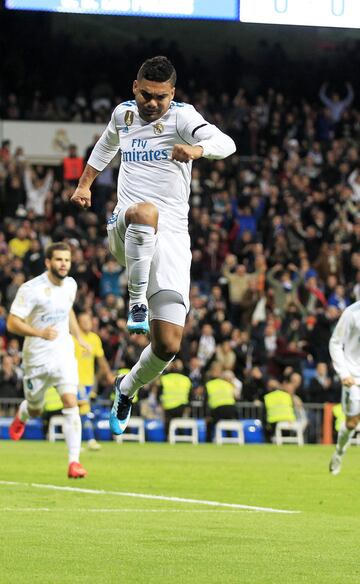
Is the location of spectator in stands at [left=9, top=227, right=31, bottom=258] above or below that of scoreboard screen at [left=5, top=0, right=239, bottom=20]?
below

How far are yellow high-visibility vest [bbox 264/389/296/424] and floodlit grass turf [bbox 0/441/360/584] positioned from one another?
663 cm

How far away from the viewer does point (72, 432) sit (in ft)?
46.1

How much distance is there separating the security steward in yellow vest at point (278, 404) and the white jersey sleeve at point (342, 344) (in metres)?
8.24


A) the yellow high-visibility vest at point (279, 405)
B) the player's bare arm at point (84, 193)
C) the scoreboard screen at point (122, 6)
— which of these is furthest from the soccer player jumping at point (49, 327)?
the yellow high-visibility vest at point (279, 405)

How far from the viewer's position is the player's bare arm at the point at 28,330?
45.8ft

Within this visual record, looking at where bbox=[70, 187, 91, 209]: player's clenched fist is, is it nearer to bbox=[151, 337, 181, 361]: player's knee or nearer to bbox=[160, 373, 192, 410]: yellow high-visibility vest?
bbox=[151, 337, 181, 361]: player's knee

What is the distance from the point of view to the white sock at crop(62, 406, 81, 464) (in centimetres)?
1386

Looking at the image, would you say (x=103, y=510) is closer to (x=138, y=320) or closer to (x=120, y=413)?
(x=120, y=413)

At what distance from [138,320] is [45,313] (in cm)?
599

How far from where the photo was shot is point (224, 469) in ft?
54.1

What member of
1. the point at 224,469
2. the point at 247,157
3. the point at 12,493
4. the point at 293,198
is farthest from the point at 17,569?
the point at 247,157

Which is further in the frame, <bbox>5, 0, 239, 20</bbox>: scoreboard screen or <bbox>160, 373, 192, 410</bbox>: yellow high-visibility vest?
<bbox>160, 373, 192, 410</bbox>: yellow high-visibility vest

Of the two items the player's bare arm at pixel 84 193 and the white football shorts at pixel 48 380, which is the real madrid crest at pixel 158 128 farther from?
the white football shorts at pixel 48 380

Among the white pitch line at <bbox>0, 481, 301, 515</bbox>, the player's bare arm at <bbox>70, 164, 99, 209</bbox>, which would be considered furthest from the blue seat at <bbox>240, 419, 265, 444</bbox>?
the player's bare arm at <bbox>70, 164, 99, 209</bbox>
